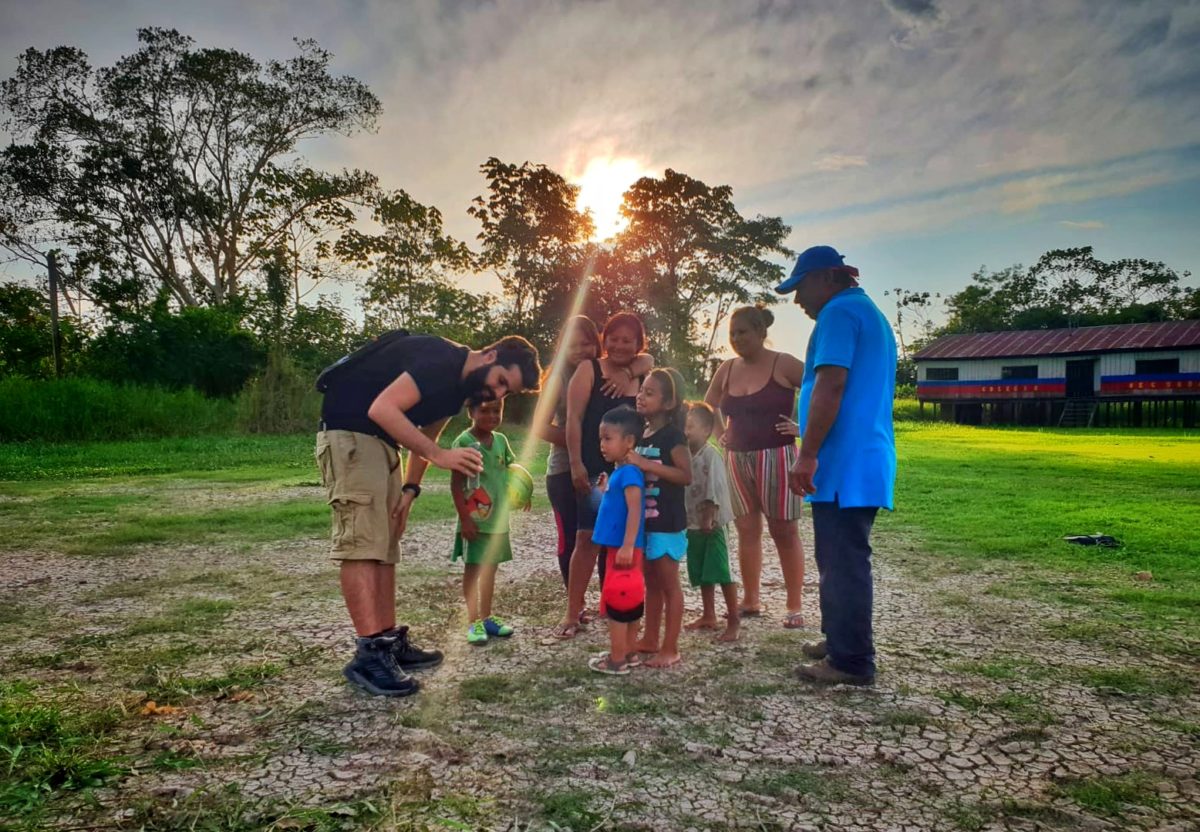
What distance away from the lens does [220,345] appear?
2477 cm

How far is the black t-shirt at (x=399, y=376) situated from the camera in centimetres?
351

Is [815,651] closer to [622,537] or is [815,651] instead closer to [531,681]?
[622,537]

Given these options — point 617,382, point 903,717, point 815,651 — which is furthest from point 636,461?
point 903,717

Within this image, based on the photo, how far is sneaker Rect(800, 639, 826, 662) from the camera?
3861 mm

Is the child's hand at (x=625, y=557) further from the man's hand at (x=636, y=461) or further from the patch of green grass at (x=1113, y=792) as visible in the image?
the patch of green grass at (x=1113, y=792)

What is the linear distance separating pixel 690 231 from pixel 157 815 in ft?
114

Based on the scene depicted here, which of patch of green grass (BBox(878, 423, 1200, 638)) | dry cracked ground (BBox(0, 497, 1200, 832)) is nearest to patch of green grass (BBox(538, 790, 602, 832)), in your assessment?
dry cracked ground (BBox(0, 497, 1200, 832))

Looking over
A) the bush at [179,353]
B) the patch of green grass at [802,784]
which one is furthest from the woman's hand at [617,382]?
the bush at [179,353]

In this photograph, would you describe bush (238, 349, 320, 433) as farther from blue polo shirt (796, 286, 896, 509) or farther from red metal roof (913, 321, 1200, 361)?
red metal roof (913, 321, 1200, 361)

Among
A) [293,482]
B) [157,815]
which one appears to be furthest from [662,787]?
[293,482]

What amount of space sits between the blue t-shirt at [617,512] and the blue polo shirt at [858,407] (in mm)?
857

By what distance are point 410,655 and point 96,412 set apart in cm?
1885

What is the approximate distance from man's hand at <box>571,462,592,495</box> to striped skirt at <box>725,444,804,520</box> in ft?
3.20

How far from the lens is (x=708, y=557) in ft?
14.1
